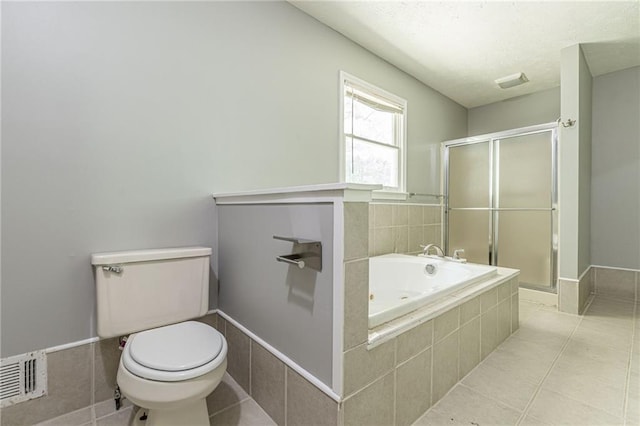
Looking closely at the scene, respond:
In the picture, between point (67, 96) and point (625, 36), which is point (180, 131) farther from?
point (625, 36)

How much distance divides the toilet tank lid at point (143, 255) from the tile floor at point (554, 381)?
1.32 metres

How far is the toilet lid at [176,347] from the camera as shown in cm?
102

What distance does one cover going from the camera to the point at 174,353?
3.54 feet

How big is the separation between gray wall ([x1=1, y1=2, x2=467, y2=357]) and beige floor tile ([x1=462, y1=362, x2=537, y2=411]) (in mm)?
1637

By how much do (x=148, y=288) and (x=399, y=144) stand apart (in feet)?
8.72

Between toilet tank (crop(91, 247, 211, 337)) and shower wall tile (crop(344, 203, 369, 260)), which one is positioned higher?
shower wall tile (crop(344, 203, 369, 260))

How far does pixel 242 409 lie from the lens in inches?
52.7

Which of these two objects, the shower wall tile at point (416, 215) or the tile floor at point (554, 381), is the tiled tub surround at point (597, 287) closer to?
the tile floor at point (554, 381)

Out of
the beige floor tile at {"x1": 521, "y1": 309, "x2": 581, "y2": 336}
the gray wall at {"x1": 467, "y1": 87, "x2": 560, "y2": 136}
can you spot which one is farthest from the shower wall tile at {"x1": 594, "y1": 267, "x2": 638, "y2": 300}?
the gray wall at {"x1": 467, "y1": 87, "x2": 560, "y2": 136}

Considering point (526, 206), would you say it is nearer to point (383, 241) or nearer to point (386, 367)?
point (383, 241)

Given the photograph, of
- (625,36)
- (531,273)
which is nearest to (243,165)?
(531,273)

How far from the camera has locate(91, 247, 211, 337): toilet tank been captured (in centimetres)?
124

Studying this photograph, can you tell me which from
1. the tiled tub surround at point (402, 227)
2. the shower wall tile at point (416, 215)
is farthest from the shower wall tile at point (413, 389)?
the shower wall tile at point (416, 215)

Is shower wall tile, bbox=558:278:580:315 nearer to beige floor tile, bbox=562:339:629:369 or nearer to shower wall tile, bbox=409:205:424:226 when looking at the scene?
beige floor tile, bbox=562:339:629:369
